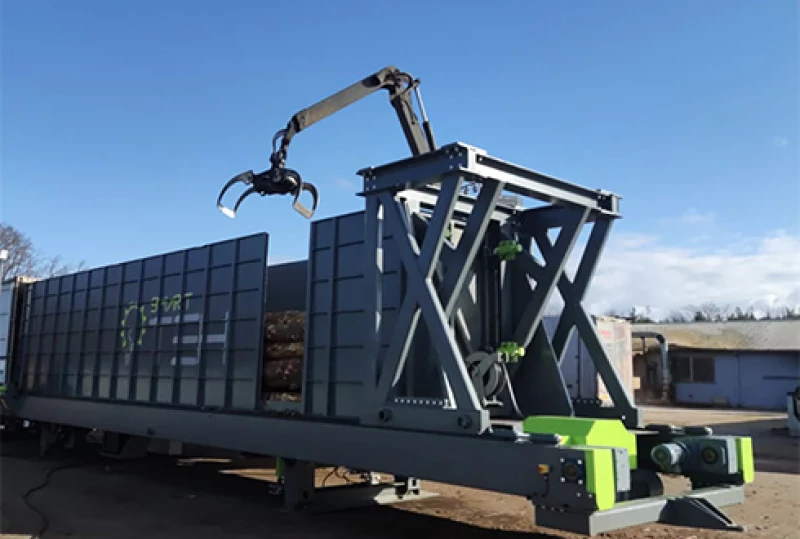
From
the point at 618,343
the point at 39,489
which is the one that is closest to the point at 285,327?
the point at 39,489

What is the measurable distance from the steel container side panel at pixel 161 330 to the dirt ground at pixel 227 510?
1.16 metres

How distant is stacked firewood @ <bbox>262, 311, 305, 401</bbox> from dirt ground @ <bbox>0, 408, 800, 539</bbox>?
51.4 inches

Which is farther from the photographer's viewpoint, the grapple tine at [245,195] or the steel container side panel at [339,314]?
the grapple tine at [245,195]

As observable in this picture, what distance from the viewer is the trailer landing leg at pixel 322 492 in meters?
7.08

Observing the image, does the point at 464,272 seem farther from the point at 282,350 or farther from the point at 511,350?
the point at 282,350

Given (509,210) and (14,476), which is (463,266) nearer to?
(509,210)

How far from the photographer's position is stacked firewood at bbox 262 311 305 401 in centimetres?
691

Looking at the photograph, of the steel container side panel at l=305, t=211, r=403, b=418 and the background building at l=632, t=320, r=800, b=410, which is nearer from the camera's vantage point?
the steel container side panel at l=305, t=211, r=403, b=418

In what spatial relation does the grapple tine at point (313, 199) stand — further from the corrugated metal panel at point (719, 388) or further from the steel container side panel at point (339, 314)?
the corrugated metal panel at point (719, 388)

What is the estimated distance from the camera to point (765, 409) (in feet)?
94.7

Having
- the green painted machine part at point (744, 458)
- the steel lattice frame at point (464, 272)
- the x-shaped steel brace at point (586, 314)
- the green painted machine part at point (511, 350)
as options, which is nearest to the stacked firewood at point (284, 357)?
the steel lattice frame at point (464, 272)

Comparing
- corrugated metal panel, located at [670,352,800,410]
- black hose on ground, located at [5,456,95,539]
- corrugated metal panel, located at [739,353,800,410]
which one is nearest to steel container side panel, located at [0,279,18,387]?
black hose on ground, located at [5,456,95,539]

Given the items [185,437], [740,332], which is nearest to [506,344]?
[185,437]

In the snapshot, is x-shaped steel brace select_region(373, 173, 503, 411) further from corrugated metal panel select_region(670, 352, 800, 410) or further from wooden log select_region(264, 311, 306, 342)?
corrugated metal panel select_region(670, 352, 800, 410)
